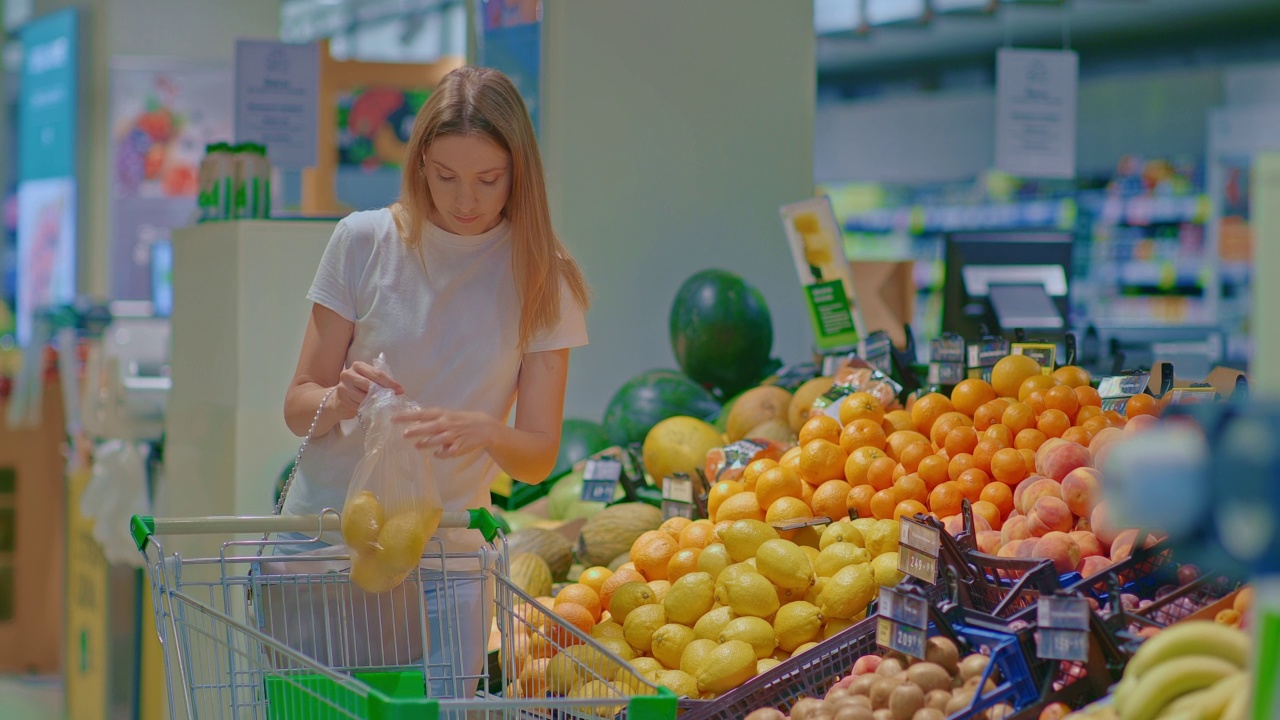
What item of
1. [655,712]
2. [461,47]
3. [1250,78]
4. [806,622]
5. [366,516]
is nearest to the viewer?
[655,712]

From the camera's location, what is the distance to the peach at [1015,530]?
2129 mm

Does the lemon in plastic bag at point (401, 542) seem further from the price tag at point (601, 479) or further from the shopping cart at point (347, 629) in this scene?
the price tag at point (601, 479)

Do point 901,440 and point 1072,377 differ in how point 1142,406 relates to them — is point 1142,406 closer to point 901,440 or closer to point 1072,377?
point 1072,377

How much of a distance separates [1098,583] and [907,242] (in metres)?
10.7

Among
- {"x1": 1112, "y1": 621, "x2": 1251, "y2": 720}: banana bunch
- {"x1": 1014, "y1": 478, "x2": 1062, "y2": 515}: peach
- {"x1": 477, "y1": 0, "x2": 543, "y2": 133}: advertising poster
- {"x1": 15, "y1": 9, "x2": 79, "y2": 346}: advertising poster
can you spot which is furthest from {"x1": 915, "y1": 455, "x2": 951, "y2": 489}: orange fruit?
{"x1": 15, "y1": 9, "x2": 79, "y2": 346}: advertising poster

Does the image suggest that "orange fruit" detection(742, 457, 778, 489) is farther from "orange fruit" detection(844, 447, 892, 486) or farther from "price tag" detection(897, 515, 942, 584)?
"price tag" detection(897, 515, 942, 584)

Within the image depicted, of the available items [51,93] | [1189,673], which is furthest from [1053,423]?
[51,93]

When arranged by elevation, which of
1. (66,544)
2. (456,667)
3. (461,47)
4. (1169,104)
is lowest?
(66,544)

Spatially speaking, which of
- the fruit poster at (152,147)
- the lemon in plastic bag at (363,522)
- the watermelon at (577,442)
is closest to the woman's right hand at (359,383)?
the lemon in plastic bag at (363,522)

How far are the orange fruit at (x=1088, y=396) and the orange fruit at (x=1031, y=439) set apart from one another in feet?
0.52

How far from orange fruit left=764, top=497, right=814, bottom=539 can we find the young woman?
0.58 meters

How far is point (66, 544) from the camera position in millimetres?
5004

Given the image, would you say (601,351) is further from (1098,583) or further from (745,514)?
(1098,583)

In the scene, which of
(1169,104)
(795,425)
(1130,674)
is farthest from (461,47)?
(1130,674)
